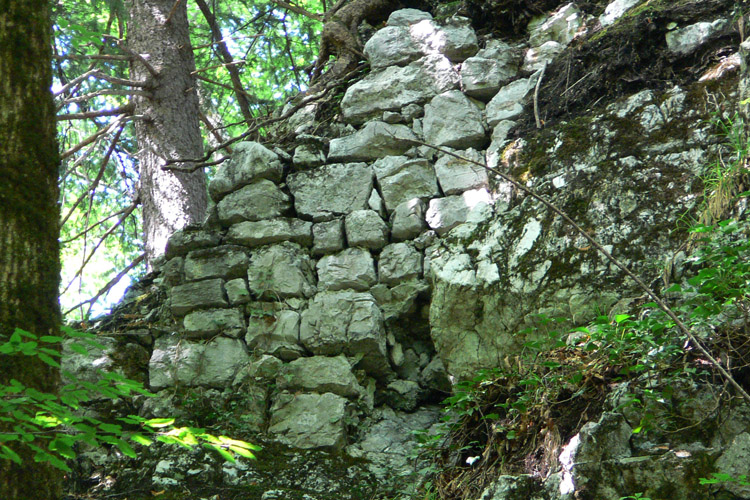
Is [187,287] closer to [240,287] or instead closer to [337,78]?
[240,287]

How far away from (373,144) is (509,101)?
3.13ft

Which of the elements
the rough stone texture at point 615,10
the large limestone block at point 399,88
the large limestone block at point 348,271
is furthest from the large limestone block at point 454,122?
the rough stone texture at point 615,10

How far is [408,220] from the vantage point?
4.14 metres

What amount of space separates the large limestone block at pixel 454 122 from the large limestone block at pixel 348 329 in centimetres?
119

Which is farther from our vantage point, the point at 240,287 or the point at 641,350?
the point at 240,287

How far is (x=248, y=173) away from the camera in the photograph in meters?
4.50

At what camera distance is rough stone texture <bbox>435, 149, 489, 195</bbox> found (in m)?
4.12

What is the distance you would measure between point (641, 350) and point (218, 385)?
Answer: 246cm

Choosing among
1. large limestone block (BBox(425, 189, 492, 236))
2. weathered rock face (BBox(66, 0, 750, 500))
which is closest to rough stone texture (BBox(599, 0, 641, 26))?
weathered rock face (BBox(66, 0, 750, 500))

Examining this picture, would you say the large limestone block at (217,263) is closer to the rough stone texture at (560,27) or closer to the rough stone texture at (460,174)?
the rough stone texture at (460,174)

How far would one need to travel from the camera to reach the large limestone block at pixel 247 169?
4484mm

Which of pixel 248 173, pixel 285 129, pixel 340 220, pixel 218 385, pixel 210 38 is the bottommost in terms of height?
pixel 218 385

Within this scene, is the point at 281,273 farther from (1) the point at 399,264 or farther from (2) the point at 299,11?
(2) the point at 299,11

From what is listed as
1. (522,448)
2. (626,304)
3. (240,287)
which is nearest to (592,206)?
(626,304)
